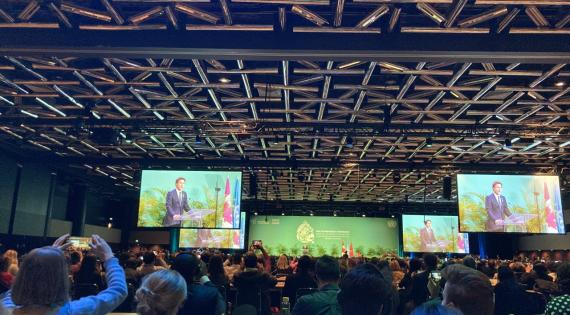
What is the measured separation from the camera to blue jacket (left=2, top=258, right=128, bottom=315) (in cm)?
159

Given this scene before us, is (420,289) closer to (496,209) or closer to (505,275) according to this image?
(505,275)

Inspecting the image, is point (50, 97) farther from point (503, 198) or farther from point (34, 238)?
point (503, 198)

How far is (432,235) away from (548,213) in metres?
10.3

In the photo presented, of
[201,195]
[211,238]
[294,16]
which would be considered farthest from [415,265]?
[211,238]

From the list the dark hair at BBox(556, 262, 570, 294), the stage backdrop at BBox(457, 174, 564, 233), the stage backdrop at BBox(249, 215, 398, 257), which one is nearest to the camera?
the dark hair at BBox(556, 262, 570, 294)

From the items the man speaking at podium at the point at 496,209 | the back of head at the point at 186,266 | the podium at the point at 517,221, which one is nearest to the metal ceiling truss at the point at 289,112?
the man speaking at podium at the point at 496,209

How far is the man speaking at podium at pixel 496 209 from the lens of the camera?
10.1 meters

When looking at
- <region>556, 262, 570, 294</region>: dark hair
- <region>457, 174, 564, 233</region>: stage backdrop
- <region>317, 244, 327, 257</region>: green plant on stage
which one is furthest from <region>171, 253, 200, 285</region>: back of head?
<region>317, 244, 327, 257</region>: green plant on stage

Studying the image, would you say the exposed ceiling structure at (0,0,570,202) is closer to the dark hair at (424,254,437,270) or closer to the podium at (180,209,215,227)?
the podium at (180,209,215,227)

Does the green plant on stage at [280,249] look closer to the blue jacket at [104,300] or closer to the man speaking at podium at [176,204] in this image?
the man speaking at podium at [176,204]

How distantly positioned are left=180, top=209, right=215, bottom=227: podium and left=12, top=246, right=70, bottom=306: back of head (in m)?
9.06

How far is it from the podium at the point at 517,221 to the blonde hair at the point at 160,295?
983cm

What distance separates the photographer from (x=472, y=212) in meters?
10.4

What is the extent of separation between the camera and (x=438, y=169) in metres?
14.7
